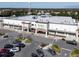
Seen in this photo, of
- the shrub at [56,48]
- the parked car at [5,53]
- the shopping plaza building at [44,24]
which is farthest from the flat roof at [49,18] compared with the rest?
the parked car at [5,53]

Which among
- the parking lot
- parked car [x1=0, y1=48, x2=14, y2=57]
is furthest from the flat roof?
parked car [x1=0, y1=48, x2=14, y2=57]

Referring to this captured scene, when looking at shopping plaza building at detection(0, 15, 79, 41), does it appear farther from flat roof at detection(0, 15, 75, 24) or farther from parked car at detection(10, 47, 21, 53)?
parked car at detection(10, 47, 21, 53)

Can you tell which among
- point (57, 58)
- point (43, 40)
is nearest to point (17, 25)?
point (43, 40)

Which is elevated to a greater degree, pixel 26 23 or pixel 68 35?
pixel 26 23

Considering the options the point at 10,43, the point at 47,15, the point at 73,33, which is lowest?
the point at 10,43

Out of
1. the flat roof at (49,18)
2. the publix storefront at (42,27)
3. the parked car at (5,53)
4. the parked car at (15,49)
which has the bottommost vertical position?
the parked car at (5,53)

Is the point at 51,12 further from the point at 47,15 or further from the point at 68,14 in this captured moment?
the point at 68,14

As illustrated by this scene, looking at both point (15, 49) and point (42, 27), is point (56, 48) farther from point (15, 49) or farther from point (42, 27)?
point (15, 49)

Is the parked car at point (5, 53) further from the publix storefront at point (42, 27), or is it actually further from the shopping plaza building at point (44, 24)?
the publix storefront at point (42, 27)
